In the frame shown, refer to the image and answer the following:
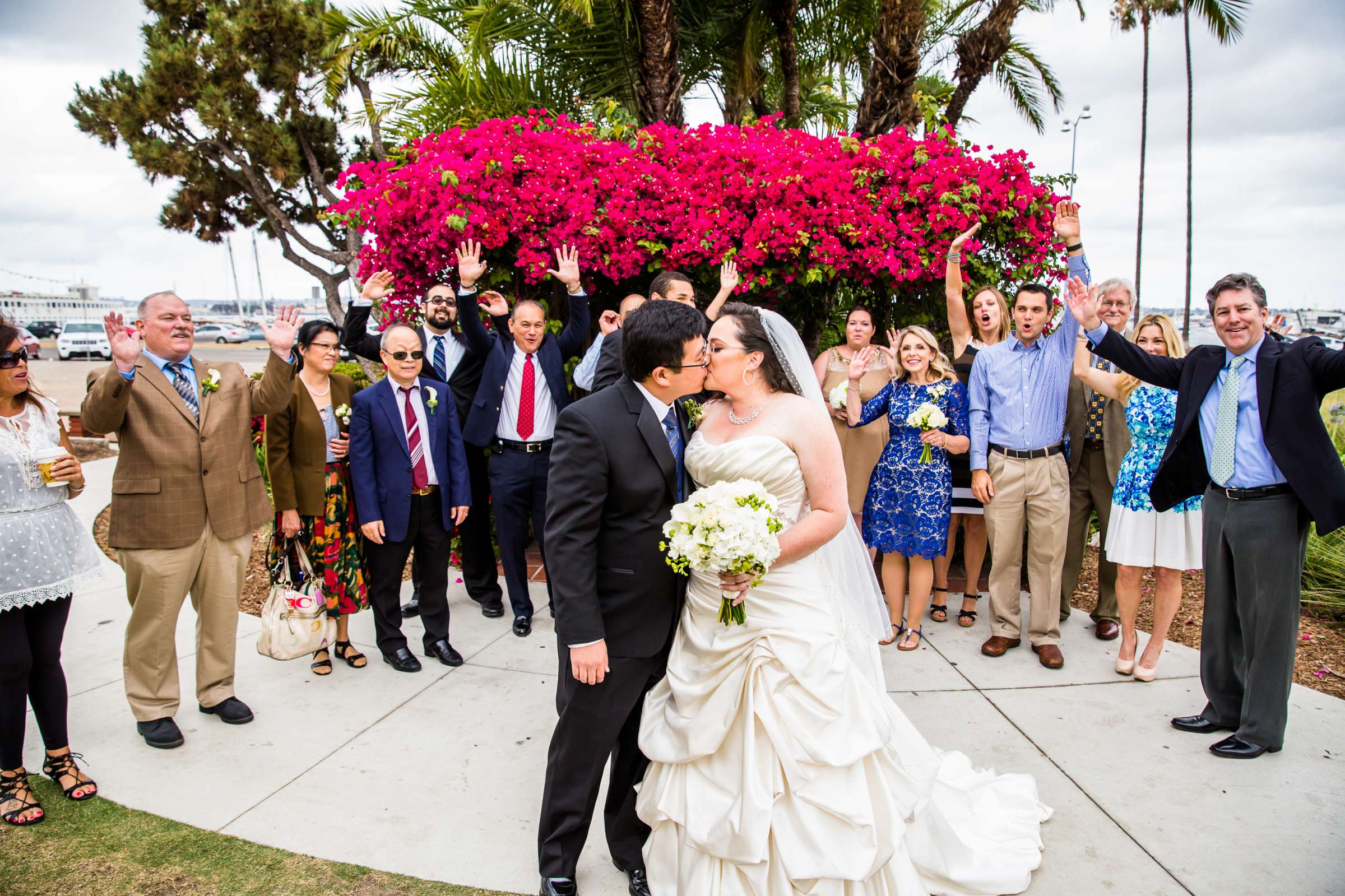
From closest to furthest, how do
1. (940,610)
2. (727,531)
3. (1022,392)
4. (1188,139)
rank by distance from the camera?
1. (727,531)
2. (1022,392)
3. (940,610)
4. (1188,139)

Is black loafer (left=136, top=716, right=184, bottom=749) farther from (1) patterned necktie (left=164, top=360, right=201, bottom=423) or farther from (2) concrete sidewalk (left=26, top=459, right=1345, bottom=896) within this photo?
(1) patterned necktie (left=164, top=360, right=201, bottom=423)

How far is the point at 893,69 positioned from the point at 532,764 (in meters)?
8.17

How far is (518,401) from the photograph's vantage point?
5.35 metres

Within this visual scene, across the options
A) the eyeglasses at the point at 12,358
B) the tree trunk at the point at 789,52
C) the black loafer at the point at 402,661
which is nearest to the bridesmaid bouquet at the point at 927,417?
the black loafer at the point at 402,661

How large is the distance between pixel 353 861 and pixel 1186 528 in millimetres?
4602

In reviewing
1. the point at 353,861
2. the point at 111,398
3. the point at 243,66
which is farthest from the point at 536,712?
the point at 243,66

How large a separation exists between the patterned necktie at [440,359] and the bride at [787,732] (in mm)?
3020

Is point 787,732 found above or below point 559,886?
above

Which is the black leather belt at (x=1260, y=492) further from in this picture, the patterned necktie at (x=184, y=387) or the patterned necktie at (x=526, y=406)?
the patterned necktie at (x=184, y=387)

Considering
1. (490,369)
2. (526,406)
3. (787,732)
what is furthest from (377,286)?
(787,732)

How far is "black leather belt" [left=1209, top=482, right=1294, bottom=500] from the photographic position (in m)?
3.71

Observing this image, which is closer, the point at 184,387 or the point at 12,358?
the point at 12,358

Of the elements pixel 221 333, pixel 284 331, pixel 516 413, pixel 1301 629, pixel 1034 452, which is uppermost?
pixel 221 333

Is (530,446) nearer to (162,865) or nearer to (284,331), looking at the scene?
(284,331)
